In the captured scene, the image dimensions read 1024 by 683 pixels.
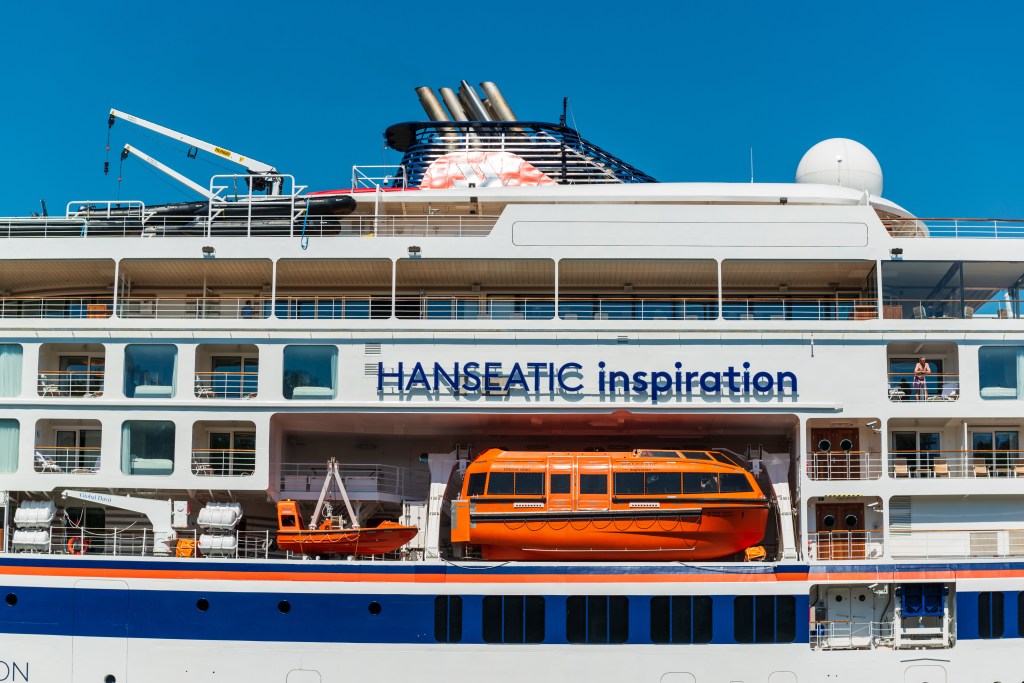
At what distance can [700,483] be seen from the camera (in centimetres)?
1956

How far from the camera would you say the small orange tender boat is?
19641 millimetres

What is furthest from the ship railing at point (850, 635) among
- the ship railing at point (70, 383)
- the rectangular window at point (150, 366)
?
the ship railing at point (70, 383)

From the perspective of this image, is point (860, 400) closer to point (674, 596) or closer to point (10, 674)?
point (674, 596)

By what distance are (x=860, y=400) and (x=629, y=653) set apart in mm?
6127

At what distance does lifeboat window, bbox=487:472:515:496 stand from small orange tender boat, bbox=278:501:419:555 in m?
1.55

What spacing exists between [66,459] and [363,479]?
5.68m

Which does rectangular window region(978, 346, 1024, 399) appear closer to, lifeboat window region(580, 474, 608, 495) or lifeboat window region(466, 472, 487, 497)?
lifeboat window region(580, 474, 608, 495)

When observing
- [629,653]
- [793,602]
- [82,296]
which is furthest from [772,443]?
[82,296]

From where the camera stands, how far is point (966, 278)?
22734 millimetres

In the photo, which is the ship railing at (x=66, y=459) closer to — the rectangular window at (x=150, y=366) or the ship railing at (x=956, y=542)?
the rectangular window at (x=150, y=366)

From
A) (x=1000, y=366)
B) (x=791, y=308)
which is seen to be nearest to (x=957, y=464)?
(x=1000, y=366)

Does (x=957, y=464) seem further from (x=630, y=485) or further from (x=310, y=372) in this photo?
(x=310, y=372)

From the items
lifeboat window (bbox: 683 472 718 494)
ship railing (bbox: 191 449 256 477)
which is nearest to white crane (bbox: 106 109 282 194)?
ship railing (bbox: 191 449 256 477)

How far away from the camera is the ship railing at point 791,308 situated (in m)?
22.5
